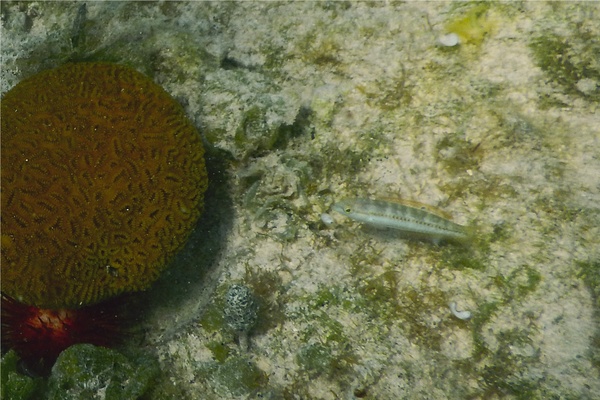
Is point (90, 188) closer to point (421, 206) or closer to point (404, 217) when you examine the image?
point (404, 217)

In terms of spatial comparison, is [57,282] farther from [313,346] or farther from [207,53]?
[207,53]

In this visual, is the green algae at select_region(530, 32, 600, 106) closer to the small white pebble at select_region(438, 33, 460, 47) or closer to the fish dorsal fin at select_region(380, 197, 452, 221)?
the small white pebble at select_region(438, 33, 460, 47)

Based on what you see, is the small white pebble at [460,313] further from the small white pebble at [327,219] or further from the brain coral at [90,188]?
the brain coral at [90,188]

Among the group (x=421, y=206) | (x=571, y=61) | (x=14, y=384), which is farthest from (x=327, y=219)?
(x=14, y=384)

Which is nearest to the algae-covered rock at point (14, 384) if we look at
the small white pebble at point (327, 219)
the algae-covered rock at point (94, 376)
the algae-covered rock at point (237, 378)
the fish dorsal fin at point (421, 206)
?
the algae-covered rock at point (94, 376)

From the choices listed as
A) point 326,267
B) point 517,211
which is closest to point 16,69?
point 326,267

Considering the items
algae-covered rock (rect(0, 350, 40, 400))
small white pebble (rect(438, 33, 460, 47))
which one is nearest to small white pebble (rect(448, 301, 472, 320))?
small white pebble (rect(438, 33, 460, 47))
